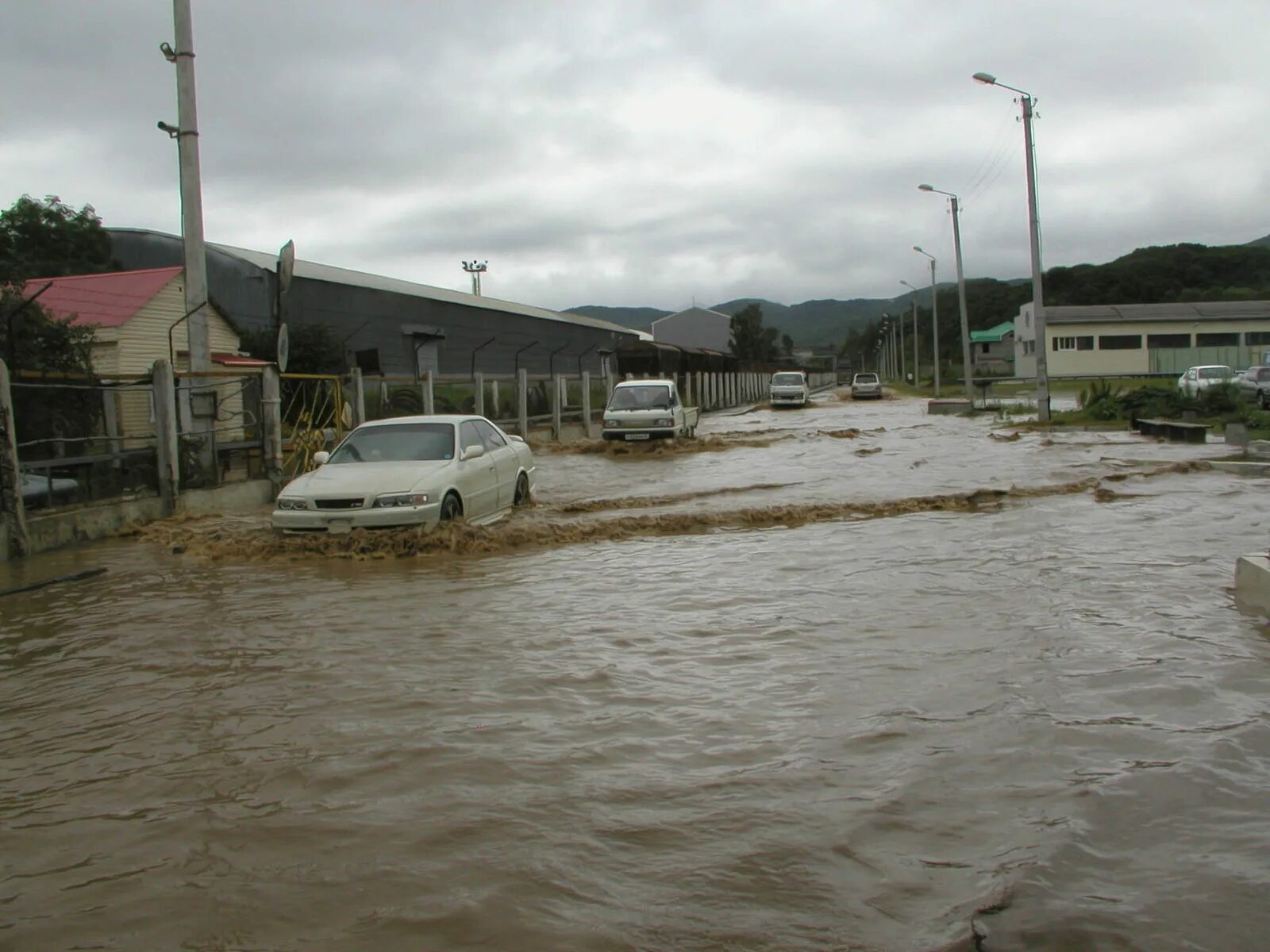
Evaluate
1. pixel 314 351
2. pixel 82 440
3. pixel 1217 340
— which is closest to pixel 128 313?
pixel 314 351

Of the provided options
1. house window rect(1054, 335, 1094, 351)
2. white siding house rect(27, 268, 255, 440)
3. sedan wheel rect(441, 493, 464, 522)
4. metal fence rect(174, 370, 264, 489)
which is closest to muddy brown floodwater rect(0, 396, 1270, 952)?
sedan wheel rect(441, 493, 464, 522)

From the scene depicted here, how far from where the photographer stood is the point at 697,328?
11919 centimetres

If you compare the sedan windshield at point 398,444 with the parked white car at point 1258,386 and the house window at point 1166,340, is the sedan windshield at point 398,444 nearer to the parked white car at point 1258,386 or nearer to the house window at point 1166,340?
the parked white car at point 1258,386

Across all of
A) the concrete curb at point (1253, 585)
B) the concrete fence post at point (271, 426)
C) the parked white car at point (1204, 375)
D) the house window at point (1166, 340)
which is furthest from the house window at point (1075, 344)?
the concrete curb at point (1253, 585)

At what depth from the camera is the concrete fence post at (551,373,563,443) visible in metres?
29.0

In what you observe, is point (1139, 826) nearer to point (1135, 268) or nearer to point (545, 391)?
point (545, 391)

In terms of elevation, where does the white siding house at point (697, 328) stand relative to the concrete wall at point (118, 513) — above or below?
above

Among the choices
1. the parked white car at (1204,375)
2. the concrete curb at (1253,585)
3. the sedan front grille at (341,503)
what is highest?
the parked white car at (1204,375)

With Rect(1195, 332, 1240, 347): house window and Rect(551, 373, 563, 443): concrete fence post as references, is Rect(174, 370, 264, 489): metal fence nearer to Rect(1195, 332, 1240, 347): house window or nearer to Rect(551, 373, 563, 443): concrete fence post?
Rect(551, 373, 563, 443): concrete fence post

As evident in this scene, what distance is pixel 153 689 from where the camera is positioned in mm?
6262

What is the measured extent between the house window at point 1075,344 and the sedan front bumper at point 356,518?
6285 centimetres

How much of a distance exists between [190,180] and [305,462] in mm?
4853

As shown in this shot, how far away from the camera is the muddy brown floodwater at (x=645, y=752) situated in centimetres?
348

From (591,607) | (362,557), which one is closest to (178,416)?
(362,557)
